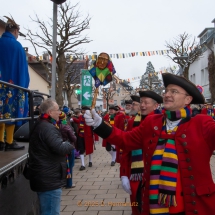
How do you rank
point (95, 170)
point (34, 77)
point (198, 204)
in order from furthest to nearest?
point (34, 77) → point (95, 170) → point (198, 204)

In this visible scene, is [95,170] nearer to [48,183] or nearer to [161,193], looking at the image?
[48,183]

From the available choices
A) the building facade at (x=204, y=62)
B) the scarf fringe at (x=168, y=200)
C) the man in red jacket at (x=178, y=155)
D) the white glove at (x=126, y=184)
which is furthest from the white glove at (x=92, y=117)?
the building facade at (x=204, y=62)

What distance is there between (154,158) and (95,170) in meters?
6.46

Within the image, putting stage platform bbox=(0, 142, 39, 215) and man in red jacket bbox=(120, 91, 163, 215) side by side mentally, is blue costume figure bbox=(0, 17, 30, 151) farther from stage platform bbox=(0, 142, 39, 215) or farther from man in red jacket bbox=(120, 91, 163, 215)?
man in red jacket bbox=(120, 91, 163, 215)

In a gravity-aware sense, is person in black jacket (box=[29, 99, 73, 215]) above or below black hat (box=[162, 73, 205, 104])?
below

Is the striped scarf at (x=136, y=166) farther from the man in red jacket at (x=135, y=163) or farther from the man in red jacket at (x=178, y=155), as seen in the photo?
the man in red jacket at (x=178, y=155)

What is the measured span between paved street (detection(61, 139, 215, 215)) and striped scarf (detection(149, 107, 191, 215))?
9.11 ft

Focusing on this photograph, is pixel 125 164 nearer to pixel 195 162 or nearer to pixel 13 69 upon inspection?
pixel 195 162

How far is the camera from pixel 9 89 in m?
4.09

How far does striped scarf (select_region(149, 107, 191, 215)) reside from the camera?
97.7 inches

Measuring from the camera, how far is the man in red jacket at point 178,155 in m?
2.47

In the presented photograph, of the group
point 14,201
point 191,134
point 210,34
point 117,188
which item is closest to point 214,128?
point 191,134

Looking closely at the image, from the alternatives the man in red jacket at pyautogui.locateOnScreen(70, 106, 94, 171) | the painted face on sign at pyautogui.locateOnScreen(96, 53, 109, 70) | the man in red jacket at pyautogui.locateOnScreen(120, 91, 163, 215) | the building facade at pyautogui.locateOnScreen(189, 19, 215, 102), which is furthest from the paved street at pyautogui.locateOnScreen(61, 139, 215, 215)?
the building facade at pyautogui.locateOnScreen(189, 19, 215, 102)

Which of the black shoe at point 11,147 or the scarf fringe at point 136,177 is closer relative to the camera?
the scarf fringe at point 136,177
